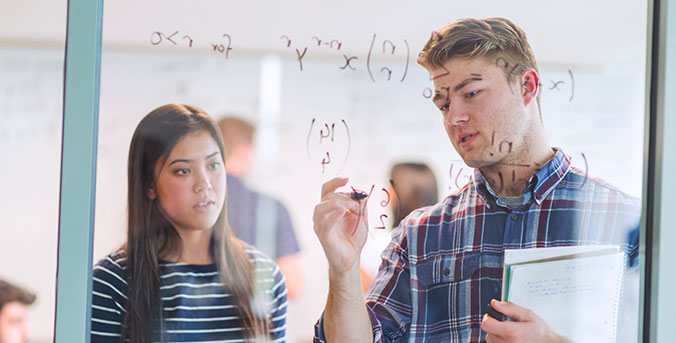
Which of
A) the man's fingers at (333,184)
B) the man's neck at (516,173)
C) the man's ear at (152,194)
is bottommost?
the man's ear at (152,194)

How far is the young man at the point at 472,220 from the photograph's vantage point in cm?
100

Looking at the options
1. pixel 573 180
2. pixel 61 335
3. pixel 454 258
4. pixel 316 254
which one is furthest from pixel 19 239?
pixel 573 180

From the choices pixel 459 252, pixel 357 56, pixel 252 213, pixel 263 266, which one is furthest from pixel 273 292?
pixel 357 56

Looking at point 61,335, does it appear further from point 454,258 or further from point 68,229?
point 454,258

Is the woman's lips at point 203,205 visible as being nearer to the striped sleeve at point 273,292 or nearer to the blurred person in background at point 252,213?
the blurred person in background at point 252,213

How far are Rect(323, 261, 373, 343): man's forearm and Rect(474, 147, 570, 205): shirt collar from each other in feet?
0.98

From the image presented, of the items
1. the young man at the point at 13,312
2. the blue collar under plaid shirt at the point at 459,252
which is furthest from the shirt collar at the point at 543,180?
the young man at the point at 13,312

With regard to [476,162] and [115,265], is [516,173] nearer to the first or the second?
[476,162]

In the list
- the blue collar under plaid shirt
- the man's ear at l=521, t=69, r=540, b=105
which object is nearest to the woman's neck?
the blue collar under plaid shirt

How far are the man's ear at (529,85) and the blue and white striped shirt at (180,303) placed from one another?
0.62 meters

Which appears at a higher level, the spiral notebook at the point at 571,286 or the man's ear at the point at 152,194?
the man's ear at the point at 152,194

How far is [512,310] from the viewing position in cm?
103

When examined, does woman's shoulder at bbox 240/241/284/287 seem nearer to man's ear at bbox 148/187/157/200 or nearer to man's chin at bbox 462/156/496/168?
man's ear at bbox 148/187/157/200

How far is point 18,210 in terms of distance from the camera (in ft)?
3.20
